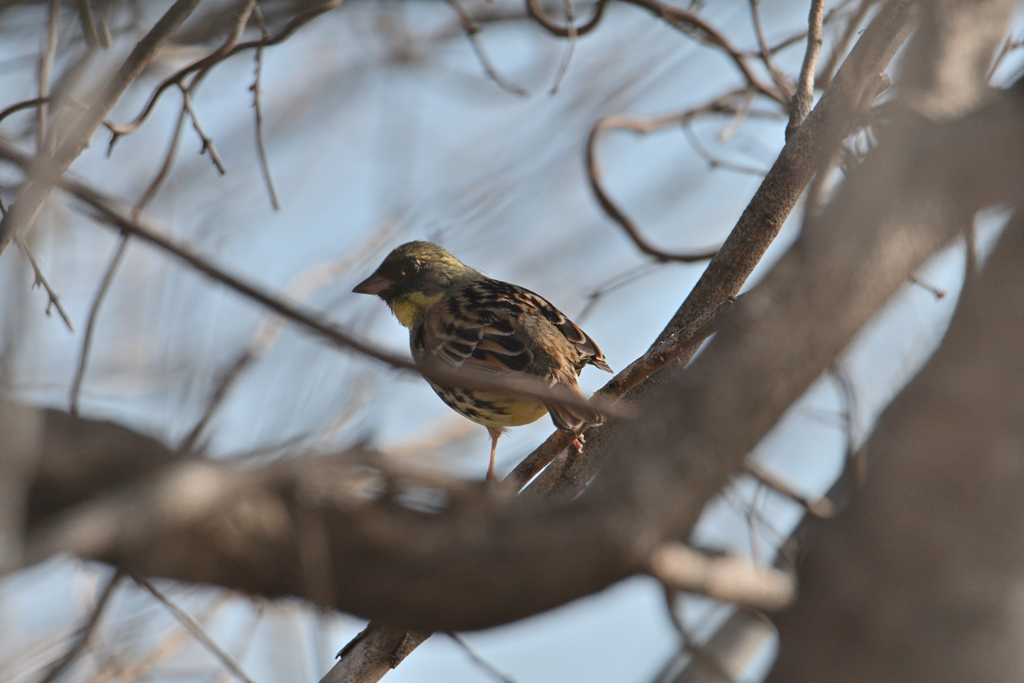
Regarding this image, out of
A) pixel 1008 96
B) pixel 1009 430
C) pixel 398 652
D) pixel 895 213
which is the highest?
pixel 1008 96

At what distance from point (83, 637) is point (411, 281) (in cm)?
517

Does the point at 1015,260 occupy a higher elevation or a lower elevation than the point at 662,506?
higher

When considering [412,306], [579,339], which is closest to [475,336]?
[579,339]

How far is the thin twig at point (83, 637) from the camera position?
1.94 meters

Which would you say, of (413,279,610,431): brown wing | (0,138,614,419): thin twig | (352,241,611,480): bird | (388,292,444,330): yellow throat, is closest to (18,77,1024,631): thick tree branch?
(0,138,614,419): thin twig

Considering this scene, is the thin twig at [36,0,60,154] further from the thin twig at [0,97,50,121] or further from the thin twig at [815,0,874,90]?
the thin twig at [815,0,874,90]

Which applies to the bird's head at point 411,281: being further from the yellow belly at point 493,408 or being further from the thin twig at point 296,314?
the thin twig at point 296,314

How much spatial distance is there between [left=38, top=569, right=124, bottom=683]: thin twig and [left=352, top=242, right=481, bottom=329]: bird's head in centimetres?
491

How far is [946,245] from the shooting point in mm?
2443

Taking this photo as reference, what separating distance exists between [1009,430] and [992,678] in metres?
0.58

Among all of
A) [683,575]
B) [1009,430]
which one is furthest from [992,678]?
[683,575]

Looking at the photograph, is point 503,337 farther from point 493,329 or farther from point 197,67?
point 197,67

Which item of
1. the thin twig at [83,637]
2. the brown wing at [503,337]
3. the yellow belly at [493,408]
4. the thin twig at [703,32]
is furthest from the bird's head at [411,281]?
the thin twig at [83,637]

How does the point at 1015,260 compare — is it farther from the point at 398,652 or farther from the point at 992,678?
the point at 398,652
